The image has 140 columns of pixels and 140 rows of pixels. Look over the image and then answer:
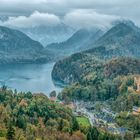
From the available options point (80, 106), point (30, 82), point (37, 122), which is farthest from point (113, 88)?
point (30, 82)

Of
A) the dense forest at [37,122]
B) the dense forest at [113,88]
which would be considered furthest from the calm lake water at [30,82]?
the dense forest at [37,122]

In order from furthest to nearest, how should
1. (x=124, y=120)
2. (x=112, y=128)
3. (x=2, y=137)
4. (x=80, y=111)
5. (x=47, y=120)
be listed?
(x=80, y=111) < (x=124, y=120) < (x=112, y=128) < (x=47, y=120) < (x=2, y=137)

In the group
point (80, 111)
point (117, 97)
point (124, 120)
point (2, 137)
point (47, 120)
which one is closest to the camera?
point (2, 137)

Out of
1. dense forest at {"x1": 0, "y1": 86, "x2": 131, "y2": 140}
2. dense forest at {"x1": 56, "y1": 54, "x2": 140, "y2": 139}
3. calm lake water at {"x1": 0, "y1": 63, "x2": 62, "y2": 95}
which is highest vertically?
dense forest at {"x1": 0, "y1": 86, "x2": 131, "y2": 140}

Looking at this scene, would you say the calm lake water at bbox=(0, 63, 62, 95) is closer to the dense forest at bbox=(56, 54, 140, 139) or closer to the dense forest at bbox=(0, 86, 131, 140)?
the dense forest at bbox=(56, 54, 140, 139)

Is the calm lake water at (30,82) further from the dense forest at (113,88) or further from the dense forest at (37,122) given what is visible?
the dense forest at (37,122)

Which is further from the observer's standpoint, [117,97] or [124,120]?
[117,97]

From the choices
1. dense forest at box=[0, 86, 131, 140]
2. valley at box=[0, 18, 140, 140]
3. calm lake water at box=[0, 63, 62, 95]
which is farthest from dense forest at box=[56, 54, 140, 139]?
dense forest at box=[0, 86, 131, 140]

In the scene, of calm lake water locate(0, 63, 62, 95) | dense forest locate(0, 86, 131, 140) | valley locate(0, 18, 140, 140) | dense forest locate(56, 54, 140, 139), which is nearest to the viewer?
dense forest locate(0, 86, 131, 140)

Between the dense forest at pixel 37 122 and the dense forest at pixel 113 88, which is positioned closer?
the dense forest at pixel 37 122

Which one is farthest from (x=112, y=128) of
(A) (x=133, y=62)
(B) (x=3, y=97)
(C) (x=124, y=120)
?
(A) (x=133, y=62)

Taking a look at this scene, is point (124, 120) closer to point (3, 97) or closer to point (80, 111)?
point (80, 111)
